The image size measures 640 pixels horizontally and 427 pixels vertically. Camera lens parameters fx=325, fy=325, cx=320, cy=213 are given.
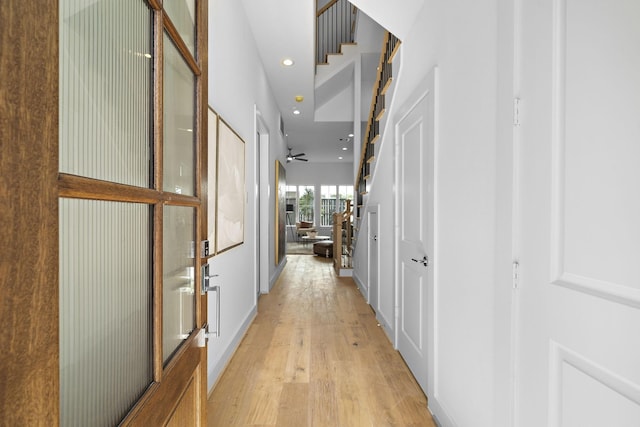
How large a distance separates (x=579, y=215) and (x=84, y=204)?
3.85 ft

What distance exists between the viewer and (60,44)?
0.51m

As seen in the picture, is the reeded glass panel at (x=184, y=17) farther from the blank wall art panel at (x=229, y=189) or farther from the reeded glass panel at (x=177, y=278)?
the blank wall art panel at (x=229, y=189)

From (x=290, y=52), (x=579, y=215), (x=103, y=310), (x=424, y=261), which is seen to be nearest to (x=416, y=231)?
(x=424, y=261)

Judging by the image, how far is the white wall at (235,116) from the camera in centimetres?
214

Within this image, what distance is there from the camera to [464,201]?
1.55m

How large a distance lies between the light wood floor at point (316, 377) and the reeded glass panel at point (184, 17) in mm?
1823

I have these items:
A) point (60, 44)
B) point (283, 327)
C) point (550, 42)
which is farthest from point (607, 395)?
point (283, 327)

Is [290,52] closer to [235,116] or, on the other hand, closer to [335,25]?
[235,116]

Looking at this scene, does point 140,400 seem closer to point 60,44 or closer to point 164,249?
point 164,249

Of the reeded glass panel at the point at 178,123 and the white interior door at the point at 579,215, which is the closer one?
the white interior door at the point at 579,215

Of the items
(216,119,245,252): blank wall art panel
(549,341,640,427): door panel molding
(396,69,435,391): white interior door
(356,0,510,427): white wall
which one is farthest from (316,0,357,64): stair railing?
(549,341,640,427): door panel molding

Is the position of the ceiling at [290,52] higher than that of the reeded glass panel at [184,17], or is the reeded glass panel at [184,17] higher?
the ceiling at [290,52]

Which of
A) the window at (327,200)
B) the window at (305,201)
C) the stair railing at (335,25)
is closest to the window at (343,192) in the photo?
the window at (327,200)

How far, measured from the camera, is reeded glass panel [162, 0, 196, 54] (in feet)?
2.89
